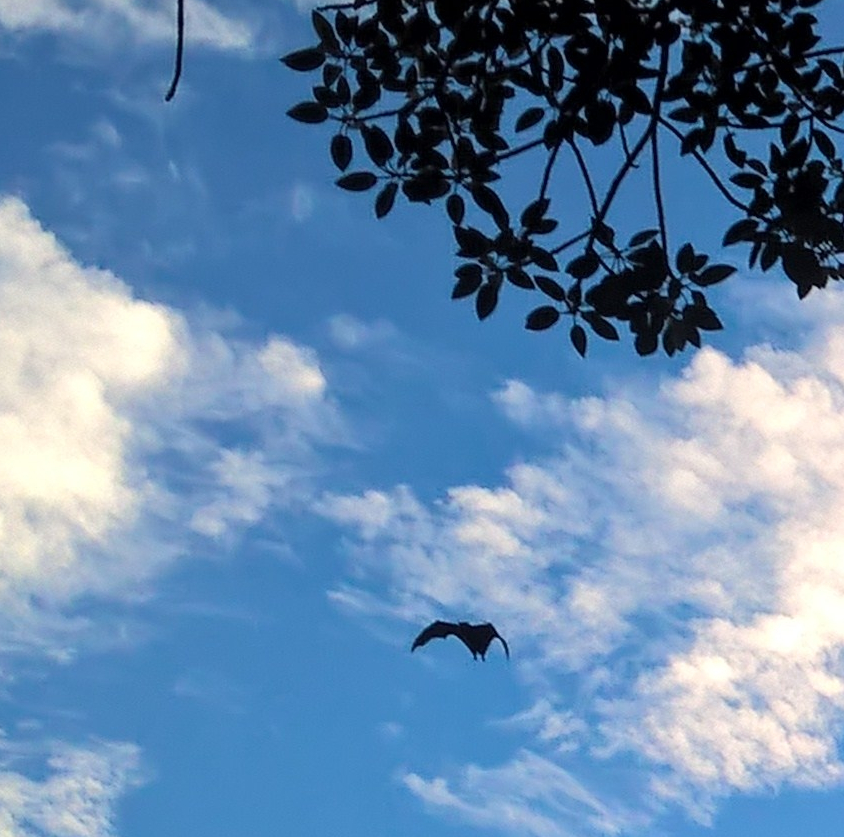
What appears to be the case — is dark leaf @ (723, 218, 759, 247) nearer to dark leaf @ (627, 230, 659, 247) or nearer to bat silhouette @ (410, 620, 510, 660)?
dark leaf @ (627, 230, 659, 247)

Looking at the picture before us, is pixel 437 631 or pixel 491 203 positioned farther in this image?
pixel 491 203

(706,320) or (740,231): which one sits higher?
(740,231)

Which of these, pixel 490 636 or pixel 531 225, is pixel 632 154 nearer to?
pixel 531 225

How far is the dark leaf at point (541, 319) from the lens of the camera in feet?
17.8

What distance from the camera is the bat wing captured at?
173 inches

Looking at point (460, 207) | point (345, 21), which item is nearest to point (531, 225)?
point (460, 207)

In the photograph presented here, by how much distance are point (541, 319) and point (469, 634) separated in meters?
1.48

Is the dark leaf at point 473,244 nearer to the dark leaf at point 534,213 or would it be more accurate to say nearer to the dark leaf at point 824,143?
the dark leaf at point 534,213

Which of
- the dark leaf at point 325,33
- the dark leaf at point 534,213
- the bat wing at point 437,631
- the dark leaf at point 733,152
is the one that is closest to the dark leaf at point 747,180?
the dark leaf at point 733,152

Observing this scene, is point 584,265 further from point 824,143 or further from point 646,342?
point 824,143

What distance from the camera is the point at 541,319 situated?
5.43 meters

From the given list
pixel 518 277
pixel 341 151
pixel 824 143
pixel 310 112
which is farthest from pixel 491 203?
pixel 824 143

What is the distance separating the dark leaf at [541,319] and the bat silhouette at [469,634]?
4.55 feet

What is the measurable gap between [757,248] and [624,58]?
1.03 meters
